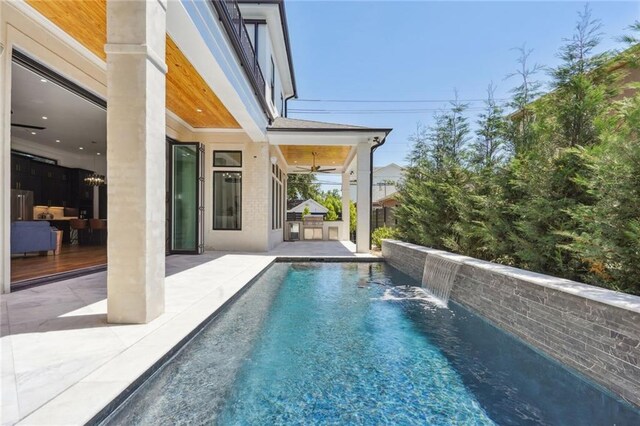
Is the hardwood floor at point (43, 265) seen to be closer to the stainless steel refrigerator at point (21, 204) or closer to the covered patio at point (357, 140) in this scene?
the stainless steel refrigerator at point (21, 204)

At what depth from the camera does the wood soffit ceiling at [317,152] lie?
12578 mm

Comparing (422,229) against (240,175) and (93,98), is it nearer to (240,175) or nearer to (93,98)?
(240,175)

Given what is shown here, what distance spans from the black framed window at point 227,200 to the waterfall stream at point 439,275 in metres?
6.31

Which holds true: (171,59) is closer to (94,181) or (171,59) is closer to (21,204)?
(21,204)

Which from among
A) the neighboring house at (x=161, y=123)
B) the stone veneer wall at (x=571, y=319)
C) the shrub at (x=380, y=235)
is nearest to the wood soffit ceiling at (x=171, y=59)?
the neighboring house at (x=161, y=123)

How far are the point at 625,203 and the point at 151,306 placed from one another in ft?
14.9

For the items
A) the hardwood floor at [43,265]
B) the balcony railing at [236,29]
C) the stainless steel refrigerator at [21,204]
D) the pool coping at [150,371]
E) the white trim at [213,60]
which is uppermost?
the balcony railing at [236,29]

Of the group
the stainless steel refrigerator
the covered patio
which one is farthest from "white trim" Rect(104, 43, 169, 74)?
the stainless steel refrigerator

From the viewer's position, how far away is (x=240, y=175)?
35.2 feet

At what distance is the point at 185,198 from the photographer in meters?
9.48

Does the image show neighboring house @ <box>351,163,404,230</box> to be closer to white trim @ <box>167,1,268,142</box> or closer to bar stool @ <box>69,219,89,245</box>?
white trim @ <box>167,1,268,142</box>

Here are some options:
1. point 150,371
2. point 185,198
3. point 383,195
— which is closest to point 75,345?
point 150,371


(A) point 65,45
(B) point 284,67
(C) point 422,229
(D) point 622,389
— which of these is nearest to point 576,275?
(D) point 622,389

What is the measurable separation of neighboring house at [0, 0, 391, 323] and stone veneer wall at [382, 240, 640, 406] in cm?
385
